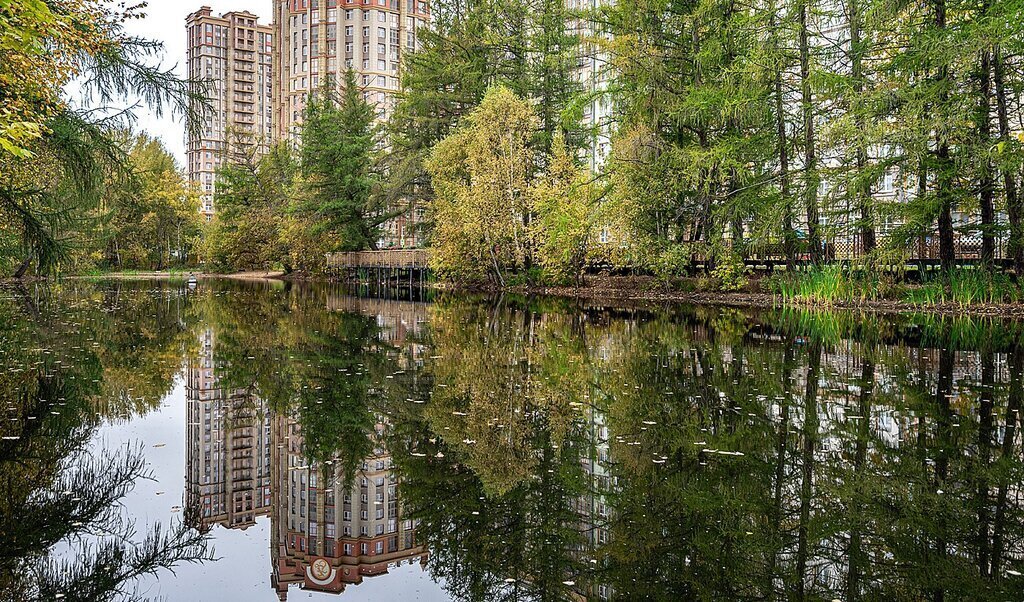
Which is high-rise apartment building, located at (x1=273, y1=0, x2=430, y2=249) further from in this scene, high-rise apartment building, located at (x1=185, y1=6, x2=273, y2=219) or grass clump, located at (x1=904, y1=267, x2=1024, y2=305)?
grass clump, located at (x1=904, y1=267, x2=1024, y2=305)

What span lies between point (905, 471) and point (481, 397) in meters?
4.35

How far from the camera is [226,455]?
6.55 m

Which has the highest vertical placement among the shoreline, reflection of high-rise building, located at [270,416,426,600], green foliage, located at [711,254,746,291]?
green foliage, located at [711,254,746,291]

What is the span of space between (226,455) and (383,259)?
128 ft

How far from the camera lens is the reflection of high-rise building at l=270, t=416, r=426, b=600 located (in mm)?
4508

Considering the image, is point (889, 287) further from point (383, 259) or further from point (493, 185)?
point (383, 259)

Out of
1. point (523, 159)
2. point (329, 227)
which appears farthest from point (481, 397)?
point (329, 227)

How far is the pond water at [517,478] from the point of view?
4.17 m

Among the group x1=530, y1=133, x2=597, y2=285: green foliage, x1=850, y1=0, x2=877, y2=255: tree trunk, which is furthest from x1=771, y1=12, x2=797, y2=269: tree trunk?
x1=530, y1=133, x2=597, y2=285: green foliage

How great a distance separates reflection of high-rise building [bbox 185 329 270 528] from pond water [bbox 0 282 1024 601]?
28 mm

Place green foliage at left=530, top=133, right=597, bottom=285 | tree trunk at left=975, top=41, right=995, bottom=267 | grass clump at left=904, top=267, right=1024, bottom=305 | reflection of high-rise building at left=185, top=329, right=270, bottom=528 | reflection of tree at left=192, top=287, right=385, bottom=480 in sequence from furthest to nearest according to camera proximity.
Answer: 1. green foliage at left=530, top=133, right=597, bottom=285
2. grass clump at left=904, top=267, right=1024, bottom=305
3. tree trunk at left=975, top=41, right=995, bottom=267
4. reflection of tree at left=192, top=287, right=385, bottom=480
5. reflection of high-rise building at left=185, top=329, right=270, bottom=528

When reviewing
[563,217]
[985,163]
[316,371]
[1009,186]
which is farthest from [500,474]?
[563,217]

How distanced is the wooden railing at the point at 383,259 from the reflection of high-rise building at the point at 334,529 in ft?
112

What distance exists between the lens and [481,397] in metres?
8.73
